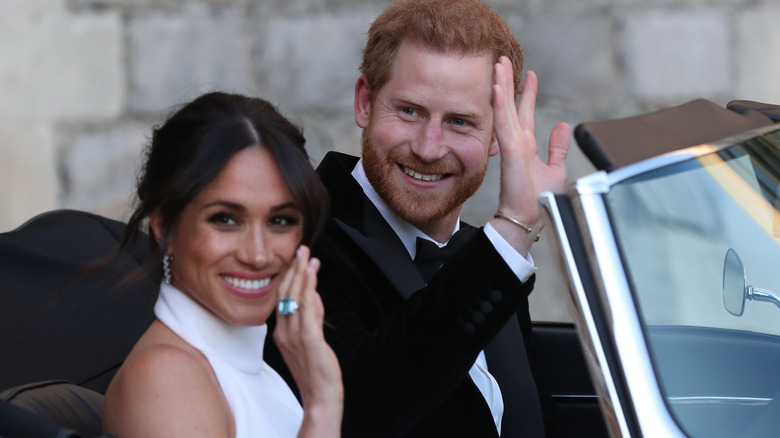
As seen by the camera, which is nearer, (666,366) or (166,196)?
(666,366)

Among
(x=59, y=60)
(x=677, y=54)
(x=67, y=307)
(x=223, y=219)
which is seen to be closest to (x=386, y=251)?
(x=223, y=219)

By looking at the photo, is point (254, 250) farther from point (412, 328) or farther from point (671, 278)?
point (671, 278)

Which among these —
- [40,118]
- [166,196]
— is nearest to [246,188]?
[166,196]

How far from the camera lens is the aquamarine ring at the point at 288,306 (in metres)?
1.72

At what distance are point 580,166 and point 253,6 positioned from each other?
1.77 meters

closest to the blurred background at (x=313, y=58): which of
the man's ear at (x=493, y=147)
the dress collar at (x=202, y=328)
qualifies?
the man's ear at (x=493, y=147)

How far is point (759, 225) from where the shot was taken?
6.00 ft

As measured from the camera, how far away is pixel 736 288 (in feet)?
5.80

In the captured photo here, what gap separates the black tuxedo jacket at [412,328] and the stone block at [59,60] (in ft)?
8.74

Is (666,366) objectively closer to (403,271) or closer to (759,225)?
(759,225)

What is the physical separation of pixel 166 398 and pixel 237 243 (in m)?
0.30

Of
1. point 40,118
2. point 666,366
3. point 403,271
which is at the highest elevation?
point 666,366

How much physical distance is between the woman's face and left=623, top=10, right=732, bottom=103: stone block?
11.4 feet

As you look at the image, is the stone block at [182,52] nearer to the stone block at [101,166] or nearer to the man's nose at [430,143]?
the stone block at [101,166]
